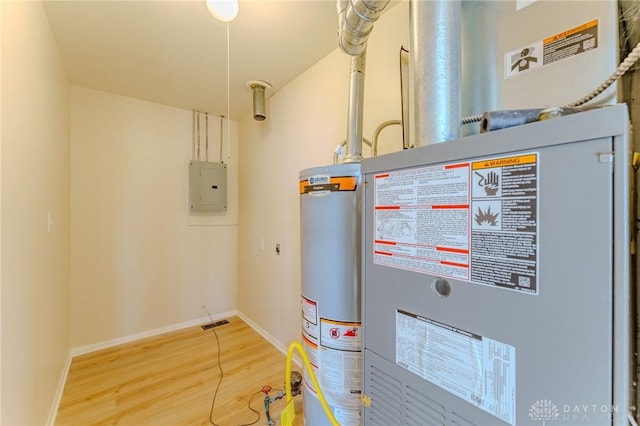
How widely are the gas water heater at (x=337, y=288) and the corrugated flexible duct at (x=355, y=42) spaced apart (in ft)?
0.79

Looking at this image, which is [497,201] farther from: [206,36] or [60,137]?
[60,137]

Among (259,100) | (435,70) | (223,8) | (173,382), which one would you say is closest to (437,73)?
(435,70)

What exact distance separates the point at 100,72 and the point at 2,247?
1908 millimetres

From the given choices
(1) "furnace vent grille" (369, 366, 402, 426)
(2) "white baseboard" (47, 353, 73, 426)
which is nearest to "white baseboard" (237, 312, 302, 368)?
(2) "white baseboard" (47, 353, 73, 426)

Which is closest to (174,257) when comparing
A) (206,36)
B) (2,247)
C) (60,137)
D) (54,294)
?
(54,294)

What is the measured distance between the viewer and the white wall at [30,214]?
1.07 metres

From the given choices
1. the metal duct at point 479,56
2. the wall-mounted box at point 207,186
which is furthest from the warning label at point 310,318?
the wall-mounted box at point 207,186

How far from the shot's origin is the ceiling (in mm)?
1548

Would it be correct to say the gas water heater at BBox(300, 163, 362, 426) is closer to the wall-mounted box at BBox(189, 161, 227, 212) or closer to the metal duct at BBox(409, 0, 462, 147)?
the metal duct at BBox(409, 0, 462, 147)

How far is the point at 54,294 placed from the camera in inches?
72.4

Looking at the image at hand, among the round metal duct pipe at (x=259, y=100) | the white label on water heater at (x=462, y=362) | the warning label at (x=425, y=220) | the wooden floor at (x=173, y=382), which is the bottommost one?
the wooden floor at (x=173, y=382)

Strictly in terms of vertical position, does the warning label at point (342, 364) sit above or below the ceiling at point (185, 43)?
below

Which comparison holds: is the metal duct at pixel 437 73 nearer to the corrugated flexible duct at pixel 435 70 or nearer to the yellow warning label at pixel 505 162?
the corrugated flexible duct at pixel 435 70

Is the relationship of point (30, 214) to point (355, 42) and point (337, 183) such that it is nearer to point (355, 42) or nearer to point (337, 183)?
point (337, 183)
